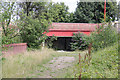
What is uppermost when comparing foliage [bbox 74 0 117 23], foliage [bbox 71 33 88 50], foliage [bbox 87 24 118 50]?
foliage [bbox 74 0 117 23]

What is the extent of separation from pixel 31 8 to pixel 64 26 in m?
7.39

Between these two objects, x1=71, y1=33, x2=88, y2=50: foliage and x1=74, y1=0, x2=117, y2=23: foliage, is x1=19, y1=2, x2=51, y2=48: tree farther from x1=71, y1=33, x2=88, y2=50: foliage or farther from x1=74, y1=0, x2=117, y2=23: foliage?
x1=74, y1=0, x2=117, y2=23: foliage

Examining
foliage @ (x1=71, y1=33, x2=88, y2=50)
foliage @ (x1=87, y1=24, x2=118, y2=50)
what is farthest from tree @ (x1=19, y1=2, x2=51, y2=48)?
foliage @ (x1=71, y1=33, x2=88, y2=50)

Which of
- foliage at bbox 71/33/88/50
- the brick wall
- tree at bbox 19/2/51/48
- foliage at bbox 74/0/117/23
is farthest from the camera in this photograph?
foliage at bbox 74/0/117/23

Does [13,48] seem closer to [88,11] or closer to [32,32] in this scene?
[32,32]

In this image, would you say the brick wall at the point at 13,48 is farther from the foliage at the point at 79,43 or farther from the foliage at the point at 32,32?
the foliage at the point at 79,43

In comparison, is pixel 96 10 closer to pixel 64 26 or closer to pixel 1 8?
pixel 64 26

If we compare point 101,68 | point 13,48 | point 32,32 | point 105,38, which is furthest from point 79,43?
point 101,68

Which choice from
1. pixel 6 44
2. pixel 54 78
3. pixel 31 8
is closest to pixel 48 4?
pixel 31 8

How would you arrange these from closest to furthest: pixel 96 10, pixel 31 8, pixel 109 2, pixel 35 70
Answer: pixel 35 70 < pixel 31 8 < pixel 109 2 < pixel 96 10

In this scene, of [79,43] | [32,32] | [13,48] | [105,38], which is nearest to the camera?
[13,48]

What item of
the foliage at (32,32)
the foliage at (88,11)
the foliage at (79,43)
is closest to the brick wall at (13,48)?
the foliage at (32,32)

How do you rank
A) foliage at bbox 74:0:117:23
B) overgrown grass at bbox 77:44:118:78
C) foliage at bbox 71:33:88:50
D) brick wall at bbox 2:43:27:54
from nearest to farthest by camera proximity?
1. overgrown grass at bbox 77:44:118:78
2. brick wall at bbox 2:43:27:54
3. foliage at bbox 71:33:88:50
4. foliage at bbox 74:0:117:23

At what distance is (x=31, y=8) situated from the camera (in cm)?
1609
